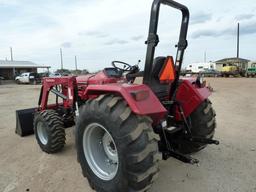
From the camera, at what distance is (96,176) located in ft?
9.82

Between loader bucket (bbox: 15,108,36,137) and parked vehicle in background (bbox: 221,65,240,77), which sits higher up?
parked vehicle in background (bbox: 221,65,240,77)

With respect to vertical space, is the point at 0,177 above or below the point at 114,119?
below

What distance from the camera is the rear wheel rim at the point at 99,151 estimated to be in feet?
10.1

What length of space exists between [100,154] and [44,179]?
93cm

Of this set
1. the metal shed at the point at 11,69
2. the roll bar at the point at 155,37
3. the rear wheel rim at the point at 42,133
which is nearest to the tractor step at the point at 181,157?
the roll bar at the point at 155,37

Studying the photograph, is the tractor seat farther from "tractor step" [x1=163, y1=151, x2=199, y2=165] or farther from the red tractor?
"tractor step" [x1=163, y1=151, x2=199, y2=165]

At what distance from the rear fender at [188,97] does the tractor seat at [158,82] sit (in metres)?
0.40

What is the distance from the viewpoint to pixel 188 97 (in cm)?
362

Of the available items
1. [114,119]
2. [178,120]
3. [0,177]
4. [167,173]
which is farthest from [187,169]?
[0,177]

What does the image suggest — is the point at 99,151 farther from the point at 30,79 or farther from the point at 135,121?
the point at 30,79

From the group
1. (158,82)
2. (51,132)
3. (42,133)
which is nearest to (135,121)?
(158,82)

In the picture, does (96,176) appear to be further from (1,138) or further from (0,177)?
(1,138)

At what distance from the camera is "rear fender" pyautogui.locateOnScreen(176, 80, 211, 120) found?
11.7ft

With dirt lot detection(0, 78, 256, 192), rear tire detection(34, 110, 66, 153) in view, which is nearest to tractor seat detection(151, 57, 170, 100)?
dirt lot detection(0, 78, 256, 192)
